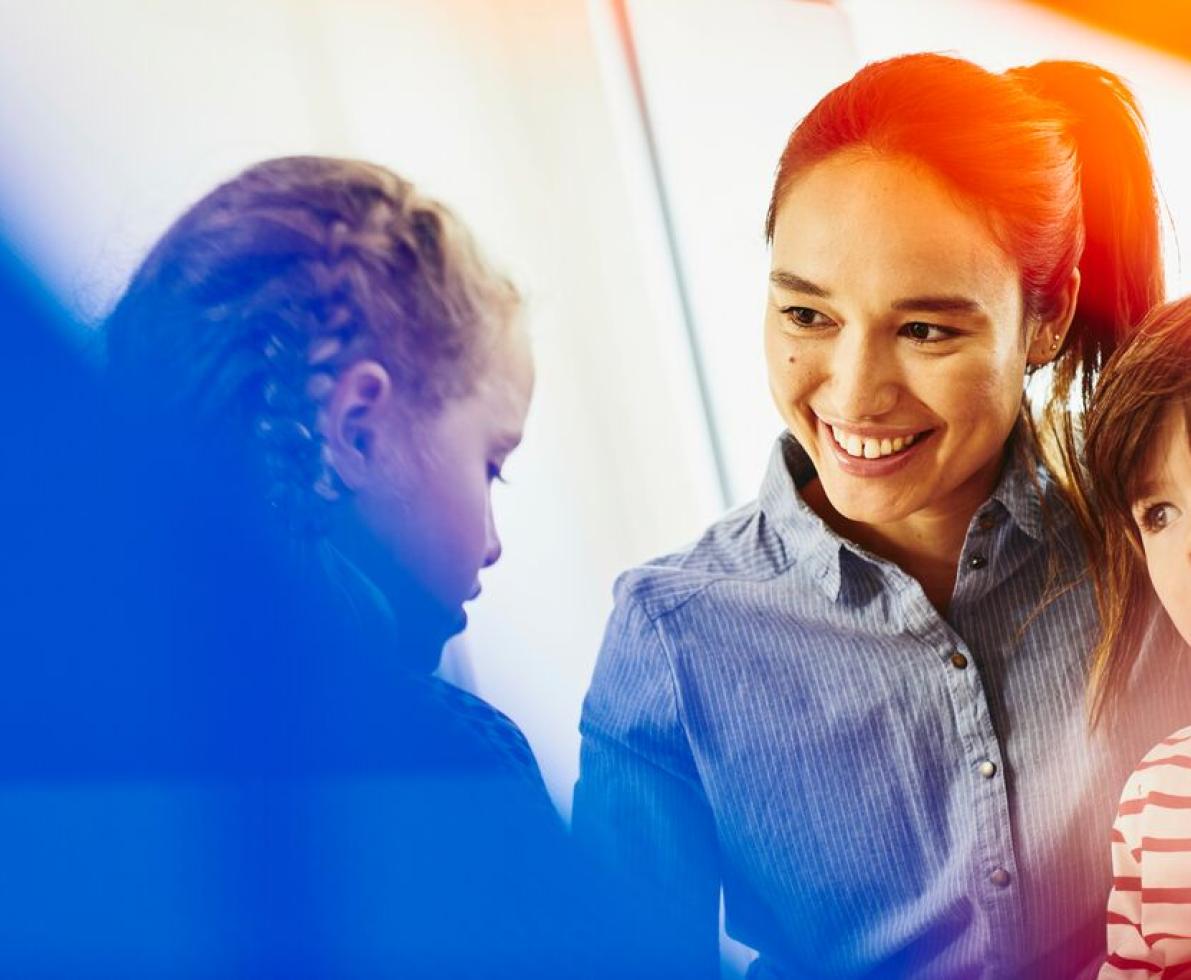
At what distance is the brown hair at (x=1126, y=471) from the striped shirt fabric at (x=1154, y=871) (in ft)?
0.17

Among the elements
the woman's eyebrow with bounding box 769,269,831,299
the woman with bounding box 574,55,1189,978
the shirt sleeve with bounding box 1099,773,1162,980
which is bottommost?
the shirt sleeve with bounding box 1099,773,1162,980

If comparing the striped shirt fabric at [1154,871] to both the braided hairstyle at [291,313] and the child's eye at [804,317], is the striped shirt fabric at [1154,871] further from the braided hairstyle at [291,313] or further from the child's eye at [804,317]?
the braided hairstyle at [291,313]

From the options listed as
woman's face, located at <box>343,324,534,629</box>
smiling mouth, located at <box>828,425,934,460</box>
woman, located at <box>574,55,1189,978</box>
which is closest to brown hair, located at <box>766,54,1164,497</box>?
woman, located at <box>574,55,1189,978</box>

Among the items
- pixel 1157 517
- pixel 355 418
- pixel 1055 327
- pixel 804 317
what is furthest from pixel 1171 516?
pixel 355 418

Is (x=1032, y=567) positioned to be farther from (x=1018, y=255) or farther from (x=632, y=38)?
(x=632, y=38)

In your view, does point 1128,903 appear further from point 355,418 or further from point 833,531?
point 355,418

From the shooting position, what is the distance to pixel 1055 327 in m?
1.00

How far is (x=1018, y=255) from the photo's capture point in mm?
954

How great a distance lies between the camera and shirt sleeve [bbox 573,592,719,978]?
1.03 meters

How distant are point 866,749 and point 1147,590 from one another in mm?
211

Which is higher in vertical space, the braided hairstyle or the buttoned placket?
the braided hairstyle

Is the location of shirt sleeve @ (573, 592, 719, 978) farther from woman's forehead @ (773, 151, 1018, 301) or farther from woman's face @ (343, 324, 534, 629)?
woman's forehead @ (773, 151, 1018, 301)

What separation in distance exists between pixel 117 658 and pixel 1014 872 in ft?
1.90

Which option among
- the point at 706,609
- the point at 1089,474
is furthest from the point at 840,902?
the point at 1089,474
